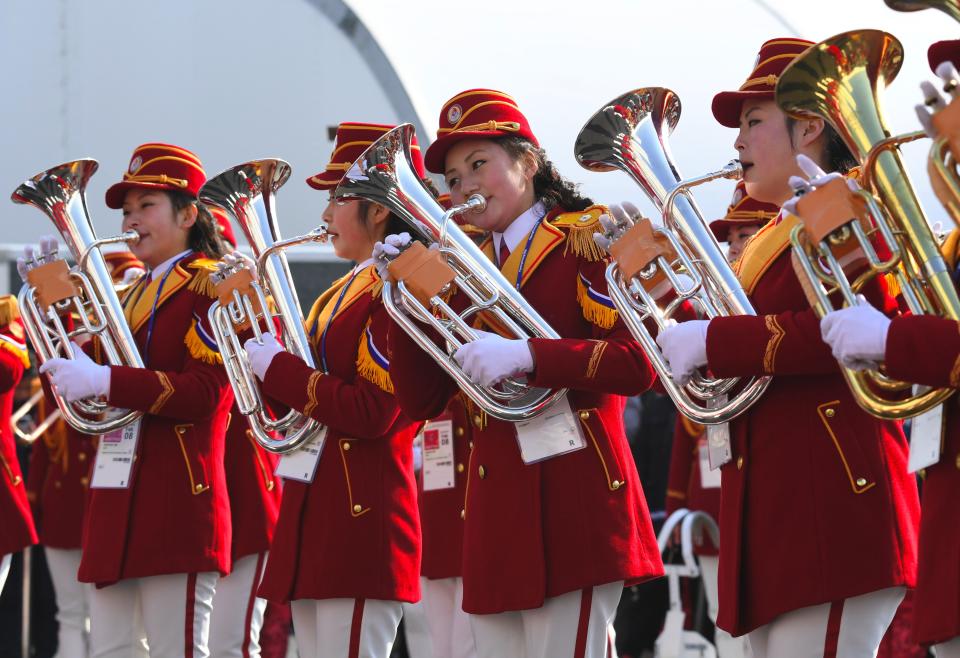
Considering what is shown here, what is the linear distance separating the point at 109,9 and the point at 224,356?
339cm

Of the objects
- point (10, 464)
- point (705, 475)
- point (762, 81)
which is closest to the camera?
point (762, 81)

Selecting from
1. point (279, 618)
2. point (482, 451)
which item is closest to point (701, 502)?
point (279, 618)

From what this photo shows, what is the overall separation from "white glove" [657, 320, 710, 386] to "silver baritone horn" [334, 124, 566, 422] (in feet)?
1.35

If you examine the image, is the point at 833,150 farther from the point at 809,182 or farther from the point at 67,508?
the point at 67,508

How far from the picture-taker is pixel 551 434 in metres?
3.82

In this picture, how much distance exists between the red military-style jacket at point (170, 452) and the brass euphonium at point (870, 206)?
269cm

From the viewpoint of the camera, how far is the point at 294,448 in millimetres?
4727

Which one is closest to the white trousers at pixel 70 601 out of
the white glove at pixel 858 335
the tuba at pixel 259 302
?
the tuba at pixel 259 302

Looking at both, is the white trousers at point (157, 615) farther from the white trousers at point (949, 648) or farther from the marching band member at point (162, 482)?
the white trousers at point (949, 648)

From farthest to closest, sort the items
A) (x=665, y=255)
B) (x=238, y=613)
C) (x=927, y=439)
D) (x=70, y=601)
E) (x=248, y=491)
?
1. (x=70, y=601)
2. (x=248, y=491)
3. (x=238, y=613)
4. (x=665, y=255)
5. (x=927, y=439)

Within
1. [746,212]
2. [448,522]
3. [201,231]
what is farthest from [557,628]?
[746,212]

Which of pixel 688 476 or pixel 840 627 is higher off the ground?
pixel 840 627

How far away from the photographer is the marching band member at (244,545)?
18.9ft

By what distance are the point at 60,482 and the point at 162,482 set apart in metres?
2.50
